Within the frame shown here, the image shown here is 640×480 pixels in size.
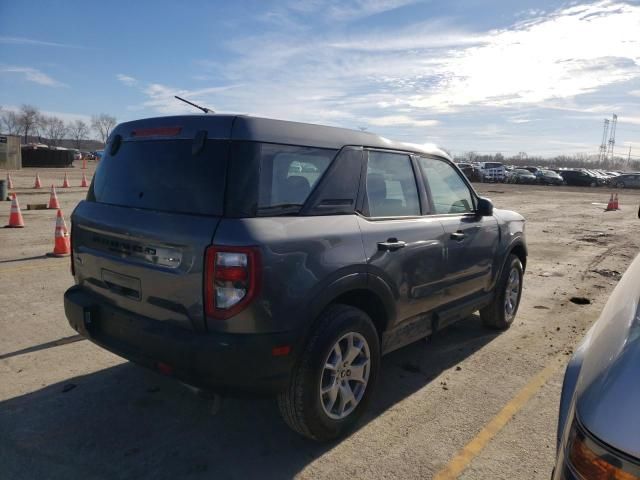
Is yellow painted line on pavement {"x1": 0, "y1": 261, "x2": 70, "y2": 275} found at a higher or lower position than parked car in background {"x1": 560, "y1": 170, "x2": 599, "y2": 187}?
lower

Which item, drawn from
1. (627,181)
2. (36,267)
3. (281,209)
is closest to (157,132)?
(281,209)

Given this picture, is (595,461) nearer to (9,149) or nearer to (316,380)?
(316,380)

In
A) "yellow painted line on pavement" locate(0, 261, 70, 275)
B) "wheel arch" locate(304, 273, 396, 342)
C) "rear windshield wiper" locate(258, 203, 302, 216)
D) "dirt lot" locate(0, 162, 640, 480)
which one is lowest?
"dirt lot" locate(0, 162, 640, 480)

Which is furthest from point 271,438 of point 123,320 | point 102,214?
point 102,214

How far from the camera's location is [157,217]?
291 centimetres

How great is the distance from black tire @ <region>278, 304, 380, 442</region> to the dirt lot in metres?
0.16

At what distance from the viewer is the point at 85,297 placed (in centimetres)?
337

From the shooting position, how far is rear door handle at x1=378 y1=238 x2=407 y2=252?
333cm

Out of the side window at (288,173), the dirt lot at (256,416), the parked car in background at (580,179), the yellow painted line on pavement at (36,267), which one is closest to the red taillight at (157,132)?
the side window at (288,173)

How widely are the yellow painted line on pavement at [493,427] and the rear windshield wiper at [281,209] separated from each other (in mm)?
1747

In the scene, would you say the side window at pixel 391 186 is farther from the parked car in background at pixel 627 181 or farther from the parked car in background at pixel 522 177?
the parked car in background at pixel 627 181

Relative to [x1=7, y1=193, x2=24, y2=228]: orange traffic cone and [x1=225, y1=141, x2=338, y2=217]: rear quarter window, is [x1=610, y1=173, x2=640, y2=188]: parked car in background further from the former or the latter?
[x1=225, y1=141, x2=338, y2=217]: rear quarter window

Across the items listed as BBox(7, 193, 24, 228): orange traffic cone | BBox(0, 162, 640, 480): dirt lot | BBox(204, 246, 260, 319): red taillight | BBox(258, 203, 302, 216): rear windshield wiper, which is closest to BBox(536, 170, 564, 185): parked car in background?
BBox(0, 162, 640, 480): dirt lot

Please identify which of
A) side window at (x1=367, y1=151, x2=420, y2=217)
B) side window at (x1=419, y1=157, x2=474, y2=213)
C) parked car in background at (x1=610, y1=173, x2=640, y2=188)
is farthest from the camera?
parked car in background at (x1=610, y1=173, x2=640, y2=188)
